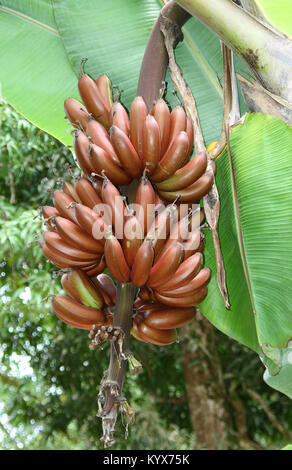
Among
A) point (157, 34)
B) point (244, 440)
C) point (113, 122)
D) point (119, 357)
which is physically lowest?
point (244, 440)

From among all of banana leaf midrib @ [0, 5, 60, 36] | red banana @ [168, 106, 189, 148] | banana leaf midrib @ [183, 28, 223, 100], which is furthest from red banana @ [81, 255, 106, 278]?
banana leaf midrib @ [0, 5, 60, 36]

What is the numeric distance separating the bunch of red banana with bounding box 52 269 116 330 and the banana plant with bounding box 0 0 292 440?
0.83 feet

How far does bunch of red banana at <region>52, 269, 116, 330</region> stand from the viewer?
729 mm

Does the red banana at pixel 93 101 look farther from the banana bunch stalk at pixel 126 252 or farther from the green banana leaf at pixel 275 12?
the green banana leaf at pixel 275 12

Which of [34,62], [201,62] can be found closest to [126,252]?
[201,62]

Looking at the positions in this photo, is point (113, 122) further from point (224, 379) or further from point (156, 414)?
point (156, 414)

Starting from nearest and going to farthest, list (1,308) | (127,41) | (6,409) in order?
(127,41) → (1,308) → (6,409)

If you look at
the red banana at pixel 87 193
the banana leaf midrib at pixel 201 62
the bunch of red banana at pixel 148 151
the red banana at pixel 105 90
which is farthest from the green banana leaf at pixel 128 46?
the red banana at pixel 87 193

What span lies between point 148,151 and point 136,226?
0.39ft

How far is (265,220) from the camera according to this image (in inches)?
31.3

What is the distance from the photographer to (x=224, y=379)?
3.03 metres

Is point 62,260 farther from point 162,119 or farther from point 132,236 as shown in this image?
point 162,119

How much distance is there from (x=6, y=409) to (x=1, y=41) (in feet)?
8.74
